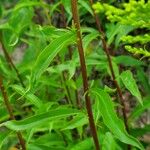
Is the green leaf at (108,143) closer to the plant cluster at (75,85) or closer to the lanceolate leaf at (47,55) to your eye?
the plant cluster at (75,85)

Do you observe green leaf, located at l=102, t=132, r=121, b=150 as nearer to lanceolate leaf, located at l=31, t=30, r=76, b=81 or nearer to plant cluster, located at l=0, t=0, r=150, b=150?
plant cluster, located at l=0, t=0, r=150, b=150

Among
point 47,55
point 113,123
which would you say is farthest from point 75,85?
point 47,55

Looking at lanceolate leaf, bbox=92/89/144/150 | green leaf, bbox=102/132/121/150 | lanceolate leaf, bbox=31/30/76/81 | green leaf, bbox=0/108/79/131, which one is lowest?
green leaf, bbox=102/132/121/150

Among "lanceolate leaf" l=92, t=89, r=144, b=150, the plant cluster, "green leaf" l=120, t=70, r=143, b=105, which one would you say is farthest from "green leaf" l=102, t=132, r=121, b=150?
"lanceolate leaf" l=92, t=89, r=144, b=150

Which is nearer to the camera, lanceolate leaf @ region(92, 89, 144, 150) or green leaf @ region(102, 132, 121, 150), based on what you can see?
lanceolate leaf @ region(92, 89, 144, 150)

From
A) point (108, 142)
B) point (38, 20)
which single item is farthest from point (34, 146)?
point (38, 20)

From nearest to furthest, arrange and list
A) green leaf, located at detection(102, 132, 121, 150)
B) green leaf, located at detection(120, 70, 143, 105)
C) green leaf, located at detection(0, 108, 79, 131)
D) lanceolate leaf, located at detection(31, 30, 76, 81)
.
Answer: lanceolate leaf, located at detection(31, 30, 76, 81) < green leaf, located at detection(0, 108, 79, 131) < green leaf, located at detection(120, 70, 143, 105) < green leaf, located at detection(102, 132, 121, 150)

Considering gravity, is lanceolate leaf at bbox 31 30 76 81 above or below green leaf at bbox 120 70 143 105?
above

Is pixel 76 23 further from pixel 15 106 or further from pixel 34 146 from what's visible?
pixel 15 106
